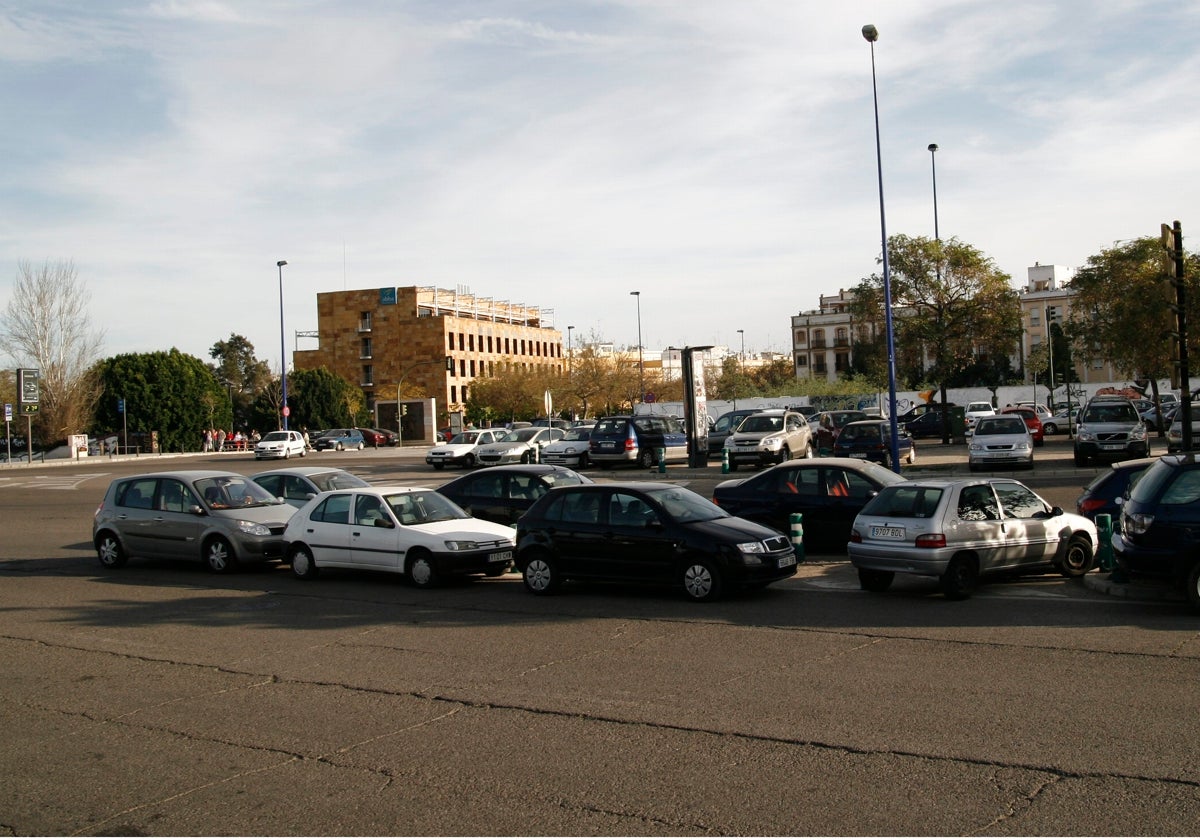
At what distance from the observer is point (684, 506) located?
1383cm

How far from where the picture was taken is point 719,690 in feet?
28.1

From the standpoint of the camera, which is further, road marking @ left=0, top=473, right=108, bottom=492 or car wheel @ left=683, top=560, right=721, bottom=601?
road marking @ left=0, top=473, right=108, bottom=492

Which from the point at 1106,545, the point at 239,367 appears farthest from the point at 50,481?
the point at 239,367

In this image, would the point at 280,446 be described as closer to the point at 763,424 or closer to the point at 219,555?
the point at 763,424

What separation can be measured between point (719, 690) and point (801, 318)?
117 metres

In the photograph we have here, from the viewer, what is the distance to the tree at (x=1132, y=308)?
33.2 metres

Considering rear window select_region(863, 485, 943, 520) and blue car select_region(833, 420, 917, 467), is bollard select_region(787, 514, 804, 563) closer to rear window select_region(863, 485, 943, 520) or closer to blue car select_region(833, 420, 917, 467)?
rear window select_region(863, 485, 943, 520)

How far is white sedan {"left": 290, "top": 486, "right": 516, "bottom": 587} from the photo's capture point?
1473 centimetres

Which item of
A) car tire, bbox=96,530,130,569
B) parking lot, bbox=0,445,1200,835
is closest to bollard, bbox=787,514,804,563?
parking lot, bbox=0,445,1200,835

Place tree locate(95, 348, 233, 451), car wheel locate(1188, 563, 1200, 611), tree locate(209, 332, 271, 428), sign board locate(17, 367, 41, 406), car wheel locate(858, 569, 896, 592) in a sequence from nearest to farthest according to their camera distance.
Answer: car wheel locate(1188, 563, 1200, 611), car wheel locate(858, 569, 896, 592), sign board locate(17, 367, 41, 406), tree locate(95, 348, 233, 451), tree locate(209, 332, 271, 428)

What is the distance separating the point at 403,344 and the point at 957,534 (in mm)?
100006

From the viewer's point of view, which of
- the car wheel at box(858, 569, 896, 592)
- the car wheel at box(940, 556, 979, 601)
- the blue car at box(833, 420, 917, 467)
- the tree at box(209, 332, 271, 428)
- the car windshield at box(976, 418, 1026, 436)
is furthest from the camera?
the tree at box(209, 332, 271, 428)

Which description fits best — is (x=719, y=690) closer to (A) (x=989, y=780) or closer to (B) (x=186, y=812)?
(A) (x=989, y=780)

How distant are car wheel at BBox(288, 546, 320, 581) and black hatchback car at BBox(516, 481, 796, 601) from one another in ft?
11.7
